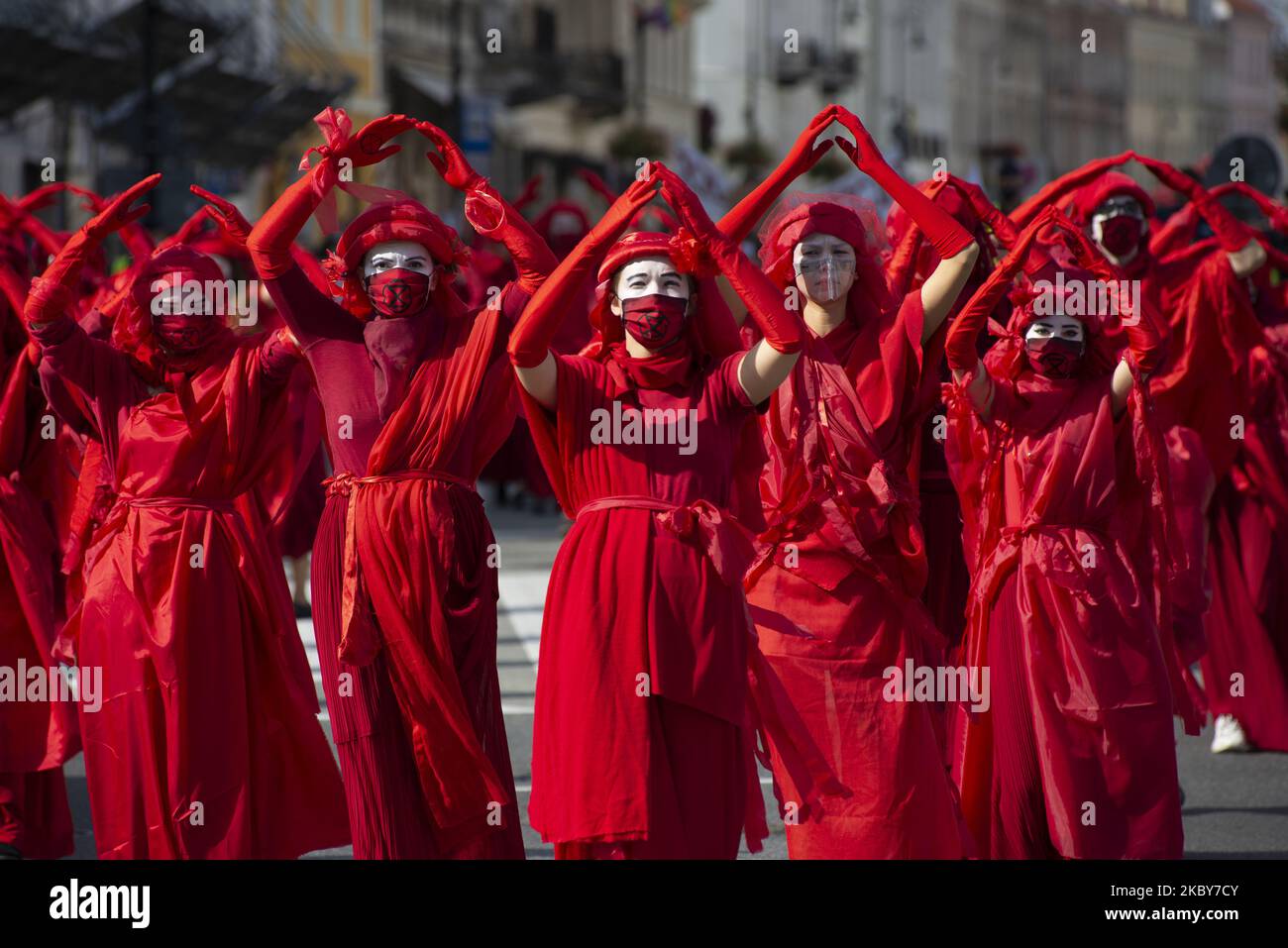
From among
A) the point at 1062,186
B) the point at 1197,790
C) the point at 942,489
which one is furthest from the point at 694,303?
the point at 1197,790

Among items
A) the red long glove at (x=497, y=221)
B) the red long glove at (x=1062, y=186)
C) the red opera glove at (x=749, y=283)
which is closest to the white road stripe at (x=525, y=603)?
the red long glove at (x=1062, y=186)

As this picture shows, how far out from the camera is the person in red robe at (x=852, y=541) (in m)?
7.29

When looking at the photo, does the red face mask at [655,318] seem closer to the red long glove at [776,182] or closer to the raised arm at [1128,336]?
the red long glove at [776,182]

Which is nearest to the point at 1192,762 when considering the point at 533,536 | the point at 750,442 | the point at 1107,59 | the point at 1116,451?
the point at 1116,451

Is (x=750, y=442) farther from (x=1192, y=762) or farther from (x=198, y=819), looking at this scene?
(x=1192, y=762)

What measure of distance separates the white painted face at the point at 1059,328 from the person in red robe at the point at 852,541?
34cm

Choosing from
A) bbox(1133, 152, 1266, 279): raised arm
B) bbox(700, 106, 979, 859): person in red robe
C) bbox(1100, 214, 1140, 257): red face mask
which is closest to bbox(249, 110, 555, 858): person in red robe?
bbox(700, 106, 979, 859): person in red robe

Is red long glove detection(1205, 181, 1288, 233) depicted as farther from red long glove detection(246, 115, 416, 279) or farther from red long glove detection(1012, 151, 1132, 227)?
red long glove detection(246, 115, 416, 279)

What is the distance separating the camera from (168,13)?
30.3m

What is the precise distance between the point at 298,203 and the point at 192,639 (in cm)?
134

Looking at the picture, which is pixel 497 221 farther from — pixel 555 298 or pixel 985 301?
pixel 985 301

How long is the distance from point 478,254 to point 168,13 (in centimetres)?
1504

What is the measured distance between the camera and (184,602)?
7.50m

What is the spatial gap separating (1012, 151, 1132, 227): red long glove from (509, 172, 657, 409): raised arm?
2.53 m
